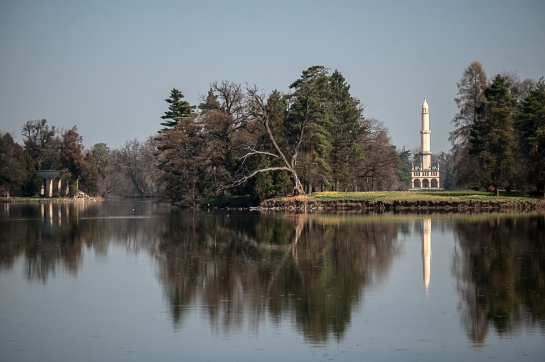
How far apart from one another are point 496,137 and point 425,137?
98099mm

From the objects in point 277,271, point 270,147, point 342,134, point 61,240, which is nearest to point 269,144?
point 270,147

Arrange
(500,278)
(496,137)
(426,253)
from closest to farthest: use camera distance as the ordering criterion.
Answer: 1. (500,278)
2. (426,253)
3. (496,137)

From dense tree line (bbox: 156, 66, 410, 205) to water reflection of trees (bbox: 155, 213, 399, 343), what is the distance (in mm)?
24497

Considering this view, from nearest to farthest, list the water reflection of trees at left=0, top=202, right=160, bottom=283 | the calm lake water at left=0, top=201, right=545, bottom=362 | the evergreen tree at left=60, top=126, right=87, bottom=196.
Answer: the calm lake water at left=0, top=201, right=545, bottom=362 → the water reflection of trees at left=0, top=202, right=160, bottom=283 → the evergreen tree at left=60, top=126, right=87, bottom=196

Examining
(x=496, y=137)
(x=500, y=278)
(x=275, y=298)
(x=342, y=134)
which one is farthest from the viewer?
(x=342, y=134)

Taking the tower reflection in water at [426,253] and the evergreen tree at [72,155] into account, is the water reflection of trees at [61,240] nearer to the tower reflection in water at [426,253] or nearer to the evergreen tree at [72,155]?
the tower reflection in water at [426,253]

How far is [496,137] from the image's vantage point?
58.1m

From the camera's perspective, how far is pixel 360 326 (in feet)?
50.2

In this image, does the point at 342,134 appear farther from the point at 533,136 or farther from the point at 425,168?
the point at 425,168

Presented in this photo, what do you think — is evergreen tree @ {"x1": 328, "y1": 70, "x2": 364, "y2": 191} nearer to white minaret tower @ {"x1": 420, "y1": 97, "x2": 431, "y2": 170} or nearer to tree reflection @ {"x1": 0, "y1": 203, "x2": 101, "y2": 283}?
tree reflection @ {"x1": 0, "y1": 203, "x2": 101, "y2": 283}

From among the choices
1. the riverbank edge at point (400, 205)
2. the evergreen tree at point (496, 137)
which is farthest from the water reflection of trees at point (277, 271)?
the evergreen tree at point (496, 137)

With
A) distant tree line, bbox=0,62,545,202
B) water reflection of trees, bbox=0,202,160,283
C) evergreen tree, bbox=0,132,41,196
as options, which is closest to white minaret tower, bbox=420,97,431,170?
distant tree line, bbox=0,62,545,202

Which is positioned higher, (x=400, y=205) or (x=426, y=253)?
(x=400, y=205)

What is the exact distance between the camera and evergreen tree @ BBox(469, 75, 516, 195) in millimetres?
58188
